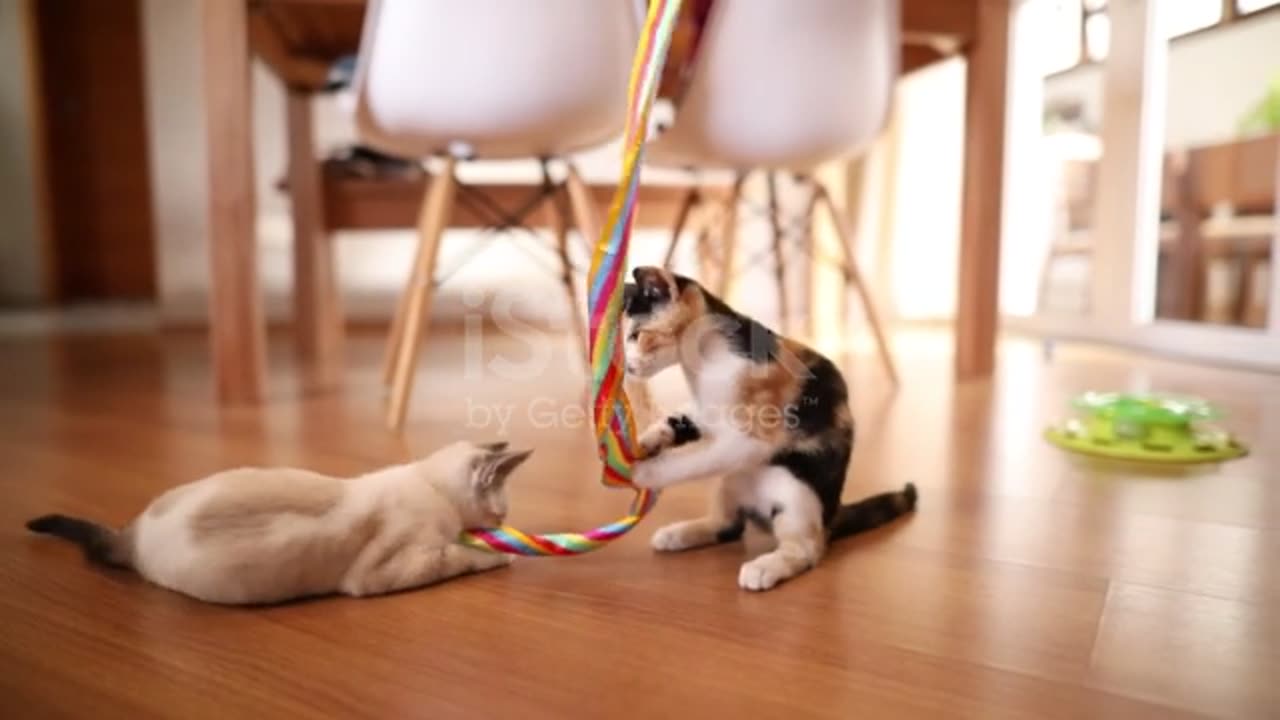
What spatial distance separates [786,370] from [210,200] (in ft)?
4.17

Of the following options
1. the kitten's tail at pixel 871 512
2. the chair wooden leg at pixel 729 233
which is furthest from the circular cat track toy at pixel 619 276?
the chair wooden leg at pixel 729 233

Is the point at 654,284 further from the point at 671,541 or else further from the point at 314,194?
the point at 314,194

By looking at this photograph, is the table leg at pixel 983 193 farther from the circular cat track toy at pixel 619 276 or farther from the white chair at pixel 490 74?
the circular cat track toy at pixel 619 276

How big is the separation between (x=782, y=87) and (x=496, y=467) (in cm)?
99

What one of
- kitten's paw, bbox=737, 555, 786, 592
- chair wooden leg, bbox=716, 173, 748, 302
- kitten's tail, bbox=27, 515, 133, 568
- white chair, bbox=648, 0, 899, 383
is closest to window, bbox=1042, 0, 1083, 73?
white chair, bbox=648, 0, 899, 383

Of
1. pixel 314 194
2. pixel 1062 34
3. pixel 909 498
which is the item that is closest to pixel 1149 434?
pixel 909 498

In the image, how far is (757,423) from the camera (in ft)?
2.43

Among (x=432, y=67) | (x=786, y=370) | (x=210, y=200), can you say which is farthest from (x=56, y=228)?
(x=786, y=370)

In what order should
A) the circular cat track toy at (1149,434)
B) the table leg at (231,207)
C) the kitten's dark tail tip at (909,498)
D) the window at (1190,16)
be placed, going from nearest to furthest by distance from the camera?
the kitten's dark tail tip at (909,498) → the circular cat track toy at (1149,434) → the table leg at (231,207) → the window at (1190,16)

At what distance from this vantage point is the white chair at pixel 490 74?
51.9 inches

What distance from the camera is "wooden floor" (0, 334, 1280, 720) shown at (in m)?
0.55

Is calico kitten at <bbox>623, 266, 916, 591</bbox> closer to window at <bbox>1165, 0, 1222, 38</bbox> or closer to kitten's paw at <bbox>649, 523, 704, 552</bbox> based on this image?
kitten's paw at <bbox>649, 523, 704, 552</bbox>

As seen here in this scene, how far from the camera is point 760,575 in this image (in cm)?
73

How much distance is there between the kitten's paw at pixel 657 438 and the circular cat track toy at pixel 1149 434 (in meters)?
0.77
